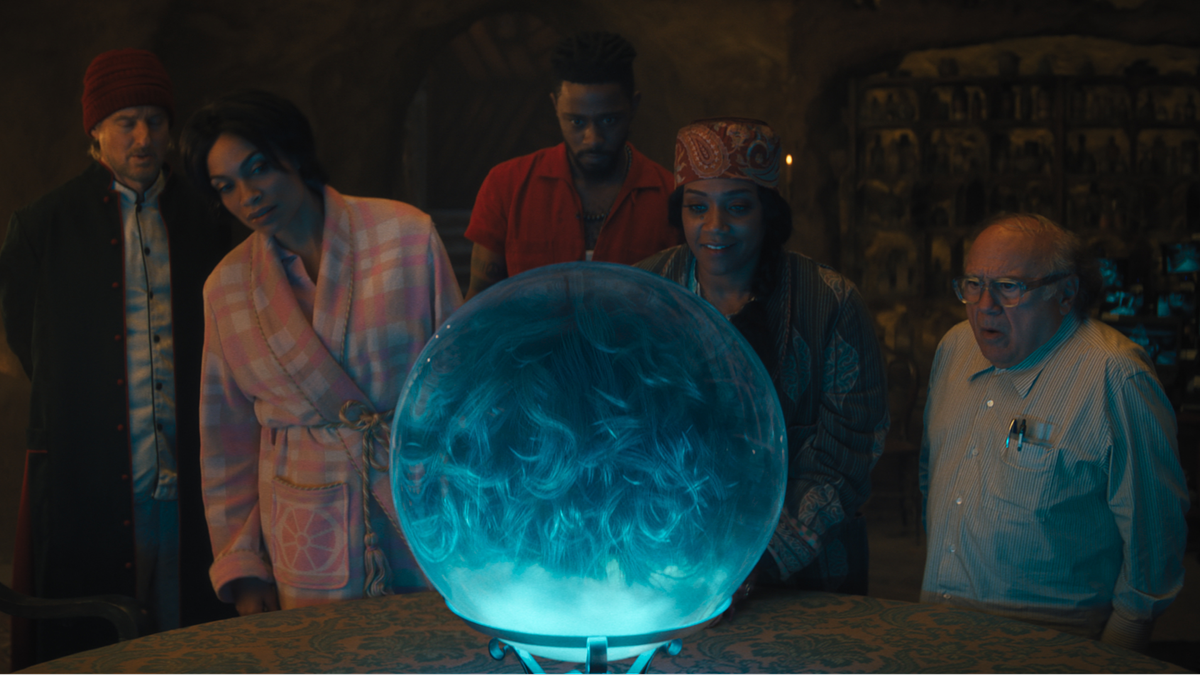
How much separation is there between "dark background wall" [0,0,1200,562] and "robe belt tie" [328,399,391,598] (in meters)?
3.60

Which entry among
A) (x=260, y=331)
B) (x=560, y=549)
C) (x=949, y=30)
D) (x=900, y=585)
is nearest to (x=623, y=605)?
(x=560, y=549)

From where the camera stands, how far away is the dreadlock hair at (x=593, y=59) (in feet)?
8.38

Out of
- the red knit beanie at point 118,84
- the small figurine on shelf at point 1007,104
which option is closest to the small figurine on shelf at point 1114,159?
the small figurine on shelf at point 1007,104

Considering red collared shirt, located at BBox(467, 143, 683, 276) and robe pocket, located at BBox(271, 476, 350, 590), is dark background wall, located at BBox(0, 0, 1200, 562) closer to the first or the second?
red collared shirt, located at BBox(467, 143, 683, 276)

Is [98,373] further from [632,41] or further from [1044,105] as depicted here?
[1044,105]

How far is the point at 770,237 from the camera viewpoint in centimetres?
198

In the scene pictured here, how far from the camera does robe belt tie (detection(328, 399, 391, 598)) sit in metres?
1.92

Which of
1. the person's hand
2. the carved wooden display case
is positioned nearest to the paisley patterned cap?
the person's hand

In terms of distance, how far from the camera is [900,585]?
469cm

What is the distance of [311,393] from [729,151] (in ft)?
3.30

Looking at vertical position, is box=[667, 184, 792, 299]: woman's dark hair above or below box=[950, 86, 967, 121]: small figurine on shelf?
below

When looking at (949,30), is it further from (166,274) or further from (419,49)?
(166,274)

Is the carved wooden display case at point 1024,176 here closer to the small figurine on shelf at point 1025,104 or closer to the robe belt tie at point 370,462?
the small figurine on shelf at point 1025,104

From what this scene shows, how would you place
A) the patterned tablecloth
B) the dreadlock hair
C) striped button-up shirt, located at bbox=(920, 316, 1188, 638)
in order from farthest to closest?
the dreadlock hair, striped button-up shirt, located at bbox=(920, 316, 1188, 638), the patterned tablecloth
